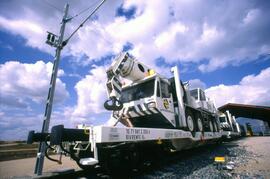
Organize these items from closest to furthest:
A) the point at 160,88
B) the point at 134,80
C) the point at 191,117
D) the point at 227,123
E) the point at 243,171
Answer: the point at 243,171
the point at 160,88
the point at 134,80
the point at 191,117
the point at 227,123

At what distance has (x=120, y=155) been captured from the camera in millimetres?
3811

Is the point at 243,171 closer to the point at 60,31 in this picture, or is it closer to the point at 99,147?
the point at 99,147

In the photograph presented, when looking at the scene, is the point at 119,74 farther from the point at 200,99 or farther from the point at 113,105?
the point at 200,99

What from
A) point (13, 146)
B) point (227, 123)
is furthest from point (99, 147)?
point (227, 123)

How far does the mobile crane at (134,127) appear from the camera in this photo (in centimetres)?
313

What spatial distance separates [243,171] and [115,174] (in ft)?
10.3

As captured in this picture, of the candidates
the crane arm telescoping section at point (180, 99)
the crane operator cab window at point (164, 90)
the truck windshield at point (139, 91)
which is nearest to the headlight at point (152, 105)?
the truck windshield at point (139, 91)

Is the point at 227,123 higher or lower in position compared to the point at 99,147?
higher

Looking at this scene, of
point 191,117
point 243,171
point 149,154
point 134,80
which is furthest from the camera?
point 191,117

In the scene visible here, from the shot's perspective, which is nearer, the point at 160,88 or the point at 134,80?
the point at 160,88

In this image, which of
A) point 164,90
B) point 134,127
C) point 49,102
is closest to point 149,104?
point 164,90

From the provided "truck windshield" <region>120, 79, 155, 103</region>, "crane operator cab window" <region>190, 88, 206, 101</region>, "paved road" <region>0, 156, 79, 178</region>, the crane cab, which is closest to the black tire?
"crane operator cab window" <region>190, 88, 206, 101</region>

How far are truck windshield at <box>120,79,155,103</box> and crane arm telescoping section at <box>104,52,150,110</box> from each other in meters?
0.29

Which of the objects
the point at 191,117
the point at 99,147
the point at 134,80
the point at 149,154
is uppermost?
the point at 134,80
